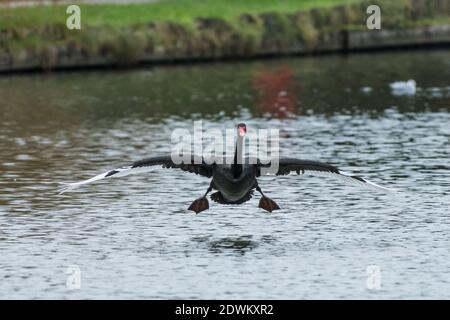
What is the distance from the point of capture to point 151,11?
209 feet

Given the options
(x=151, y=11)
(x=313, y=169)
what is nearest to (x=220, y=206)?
(x=313, y=169)

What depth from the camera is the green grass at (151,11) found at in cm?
5825

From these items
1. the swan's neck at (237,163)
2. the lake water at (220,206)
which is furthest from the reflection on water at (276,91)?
the swan's neck at (237,163)

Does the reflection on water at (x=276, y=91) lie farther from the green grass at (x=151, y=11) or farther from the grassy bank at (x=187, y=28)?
the green grass at (x=151, y=11)

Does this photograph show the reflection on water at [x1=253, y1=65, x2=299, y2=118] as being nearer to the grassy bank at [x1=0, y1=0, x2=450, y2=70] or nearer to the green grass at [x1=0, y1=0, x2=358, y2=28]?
the grassy bank at [x1=0, y1=0, x2=450, y2=70]

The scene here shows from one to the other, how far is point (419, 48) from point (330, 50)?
4.60 m

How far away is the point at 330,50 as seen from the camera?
65.6 meters

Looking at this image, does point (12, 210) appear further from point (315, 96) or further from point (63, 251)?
point (315, 96)

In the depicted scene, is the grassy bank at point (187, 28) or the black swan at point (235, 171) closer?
the black swan at point (235, 171)

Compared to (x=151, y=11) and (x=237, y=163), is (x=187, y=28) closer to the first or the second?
(x=151, y=11)

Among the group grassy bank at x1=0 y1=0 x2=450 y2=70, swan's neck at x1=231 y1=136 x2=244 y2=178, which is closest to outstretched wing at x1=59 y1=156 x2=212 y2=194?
swan's neck at x1=231 y1=136 x2=244 y2=178

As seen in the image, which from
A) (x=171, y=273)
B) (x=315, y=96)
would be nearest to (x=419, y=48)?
(x=315, y=96)

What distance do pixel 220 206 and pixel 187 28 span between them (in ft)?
106
